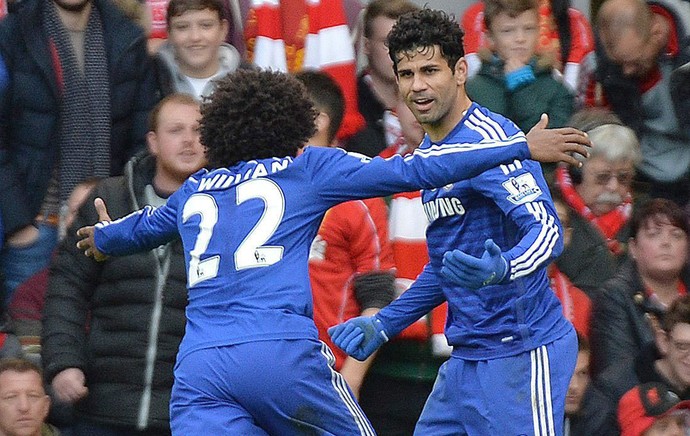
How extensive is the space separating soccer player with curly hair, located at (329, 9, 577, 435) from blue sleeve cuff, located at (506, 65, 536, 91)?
196cm

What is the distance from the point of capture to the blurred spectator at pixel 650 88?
8531 millimetres

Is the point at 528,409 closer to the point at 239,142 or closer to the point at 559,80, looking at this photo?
the point at 239,142

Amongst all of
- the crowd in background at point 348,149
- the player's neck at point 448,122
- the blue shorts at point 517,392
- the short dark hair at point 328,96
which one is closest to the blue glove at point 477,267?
the blue shorts at point 517,392

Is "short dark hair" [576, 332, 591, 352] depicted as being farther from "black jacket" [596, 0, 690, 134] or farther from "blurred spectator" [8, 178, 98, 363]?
"blurred spectator" [8, 178, 98, 363]

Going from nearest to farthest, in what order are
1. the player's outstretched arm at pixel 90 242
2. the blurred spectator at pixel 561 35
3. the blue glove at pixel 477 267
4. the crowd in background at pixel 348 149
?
1. the blue glove at pixel 477 267
2. the player's outstretched arm at pixel 90 242
3. the crowd in background at pixel 348 149
4. the blurred spectator at pixel 561 35

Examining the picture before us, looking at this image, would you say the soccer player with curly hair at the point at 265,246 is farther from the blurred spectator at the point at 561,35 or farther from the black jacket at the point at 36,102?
the blurred spectator at the point at 561,35

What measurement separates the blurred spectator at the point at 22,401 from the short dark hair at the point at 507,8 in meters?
2.99

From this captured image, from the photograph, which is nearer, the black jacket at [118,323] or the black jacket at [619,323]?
the black jacket at [118,323]

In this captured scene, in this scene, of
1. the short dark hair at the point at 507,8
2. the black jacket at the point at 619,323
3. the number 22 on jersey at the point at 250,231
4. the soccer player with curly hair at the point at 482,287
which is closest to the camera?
the number 22 on jersey at the point at 250,231

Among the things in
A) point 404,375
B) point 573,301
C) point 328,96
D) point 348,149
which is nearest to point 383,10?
point 348,149

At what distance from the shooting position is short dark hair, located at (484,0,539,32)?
8.25 m

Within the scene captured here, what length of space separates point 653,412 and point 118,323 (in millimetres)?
2375

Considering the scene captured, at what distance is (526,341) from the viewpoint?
5914 mm

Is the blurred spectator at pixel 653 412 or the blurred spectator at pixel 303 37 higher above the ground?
the blurred spectator at pixel 303 37
